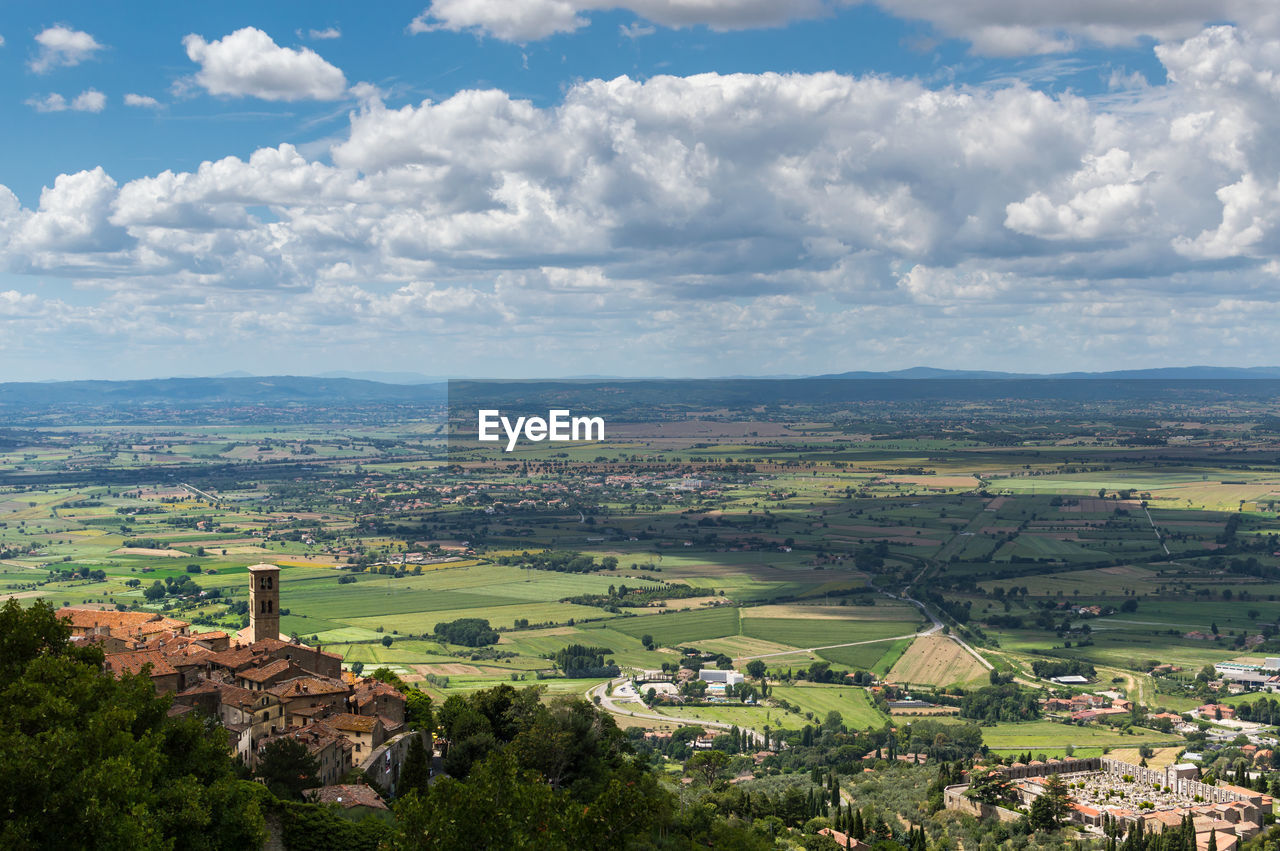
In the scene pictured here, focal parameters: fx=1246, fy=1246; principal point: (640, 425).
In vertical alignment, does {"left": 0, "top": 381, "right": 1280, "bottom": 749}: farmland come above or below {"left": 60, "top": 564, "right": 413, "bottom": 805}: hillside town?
below

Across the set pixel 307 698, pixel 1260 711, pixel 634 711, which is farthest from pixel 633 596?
pixel 307 698

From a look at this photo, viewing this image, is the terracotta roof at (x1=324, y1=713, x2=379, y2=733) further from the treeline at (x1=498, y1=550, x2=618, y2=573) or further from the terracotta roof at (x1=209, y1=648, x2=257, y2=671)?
the treeline at (x1=498, y1=550, x2=618, y2=573)

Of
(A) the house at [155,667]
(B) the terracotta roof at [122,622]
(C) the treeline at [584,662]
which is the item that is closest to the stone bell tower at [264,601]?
(B) the terracotta roof at [122,622]

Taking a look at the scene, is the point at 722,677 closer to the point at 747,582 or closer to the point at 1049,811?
the point at 1049,811

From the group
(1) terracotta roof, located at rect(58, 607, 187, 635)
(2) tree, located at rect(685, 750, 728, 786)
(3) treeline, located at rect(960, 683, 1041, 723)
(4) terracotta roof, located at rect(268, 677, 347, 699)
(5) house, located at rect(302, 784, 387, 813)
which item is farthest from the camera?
(3) treeline, located at rect(960, 683, 1041, 723)

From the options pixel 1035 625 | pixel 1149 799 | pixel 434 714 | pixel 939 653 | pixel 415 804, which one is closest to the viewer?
pixel 415 804

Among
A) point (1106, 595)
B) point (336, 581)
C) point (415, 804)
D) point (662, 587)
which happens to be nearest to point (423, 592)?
point (336, 581)

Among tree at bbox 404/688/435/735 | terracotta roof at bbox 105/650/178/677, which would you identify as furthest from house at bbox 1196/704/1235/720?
terracotta roof at bbox 105/650/178/677

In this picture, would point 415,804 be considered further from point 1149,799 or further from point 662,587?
point 662,587
